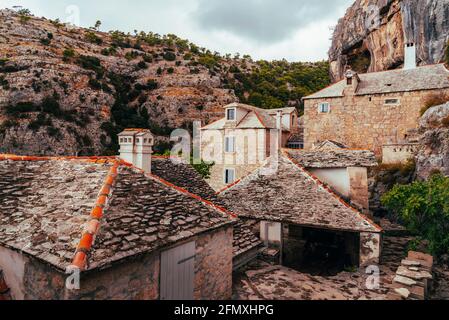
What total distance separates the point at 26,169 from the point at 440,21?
33.3 metres

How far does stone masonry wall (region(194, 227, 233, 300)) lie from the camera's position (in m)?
7.36

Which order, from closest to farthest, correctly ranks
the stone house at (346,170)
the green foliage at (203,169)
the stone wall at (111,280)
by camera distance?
the stone wall at (111,280) → the stone house at (346,170) → the green foliage at (203,169)

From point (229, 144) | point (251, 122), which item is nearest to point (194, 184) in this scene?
point (229, 144)

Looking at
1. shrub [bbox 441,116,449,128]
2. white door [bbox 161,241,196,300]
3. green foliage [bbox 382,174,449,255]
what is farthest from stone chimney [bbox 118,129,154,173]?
shrub [bbox 441,116,449,128]

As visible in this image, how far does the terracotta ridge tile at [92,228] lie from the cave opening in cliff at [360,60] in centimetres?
4020

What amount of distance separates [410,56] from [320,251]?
85.1 ft

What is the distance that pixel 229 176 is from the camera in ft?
97.9

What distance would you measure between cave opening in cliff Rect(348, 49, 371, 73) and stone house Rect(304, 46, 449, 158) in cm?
786

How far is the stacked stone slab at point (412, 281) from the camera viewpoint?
9.14 metres

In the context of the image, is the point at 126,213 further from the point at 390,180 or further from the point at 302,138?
the point at 302,138

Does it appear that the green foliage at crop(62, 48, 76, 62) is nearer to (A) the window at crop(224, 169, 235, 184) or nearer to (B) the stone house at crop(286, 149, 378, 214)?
(A) the window at crop(224, 169, 235, 184)

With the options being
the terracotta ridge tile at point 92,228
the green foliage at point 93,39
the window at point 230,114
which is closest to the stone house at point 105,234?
the terracotta ridge tile at point 92,228

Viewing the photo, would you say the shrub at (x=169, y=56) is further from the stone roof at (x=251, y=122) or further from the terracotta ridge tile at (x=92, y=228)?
the terracotta ridge tile at (x=92, y=228)

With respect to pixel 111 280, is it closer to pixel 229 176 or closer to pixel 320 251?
pixel 320 251
